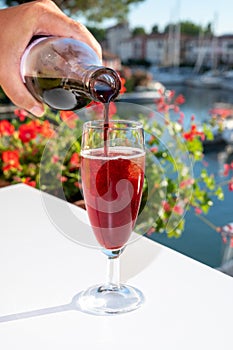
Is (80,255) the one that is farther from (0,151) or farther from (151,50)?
(151,50)

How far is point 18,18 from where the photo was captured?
0.54 metres

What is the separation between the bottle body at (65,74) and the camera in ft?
1.61

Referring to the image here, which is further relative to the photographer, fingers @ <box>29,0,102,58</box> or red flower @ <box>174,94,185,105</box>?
red flower @ <box>174,94,185,105</box>

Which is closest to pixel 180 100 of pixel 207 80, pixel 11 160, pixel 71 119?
pixel 11 160

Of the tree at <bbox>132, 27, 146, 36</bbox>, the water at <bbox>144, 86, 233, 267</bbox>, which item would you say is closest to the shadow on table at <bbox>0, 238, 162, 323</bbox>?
the water at <bbox>144, 86, 233, 267</bbox>

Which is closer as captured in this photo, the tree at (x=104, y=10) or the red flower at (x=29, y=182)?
the red flower at (x=29, y=182)

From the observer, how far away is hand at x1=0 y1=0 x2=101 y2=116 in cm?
54

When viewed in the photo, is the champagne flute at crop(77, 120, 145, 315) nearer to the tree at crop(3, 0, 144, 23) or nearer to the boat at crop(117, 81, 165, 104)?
the tree at crop(3, 0, 144, 23)

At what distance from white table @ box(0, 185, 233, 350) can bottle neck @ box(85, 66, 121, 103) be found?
0.63 feet

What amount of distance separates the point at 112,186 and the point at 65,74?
0.22m

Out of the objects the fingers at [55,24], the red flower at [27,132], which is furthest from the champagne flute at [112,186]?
the red flower at [27,132]

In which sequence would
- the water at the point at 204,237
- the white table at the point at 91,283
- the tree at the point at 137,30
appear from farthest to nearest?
the tree at the point at 137,30
the water at the point at 204,237
the white table at the point at 91,283

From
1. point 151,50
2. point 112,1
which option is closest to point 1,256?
point 112,1

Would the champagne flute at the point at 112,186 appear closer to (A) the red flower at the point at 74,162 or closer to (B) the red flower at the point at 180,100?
(A) the red flower at the point at 74,162
